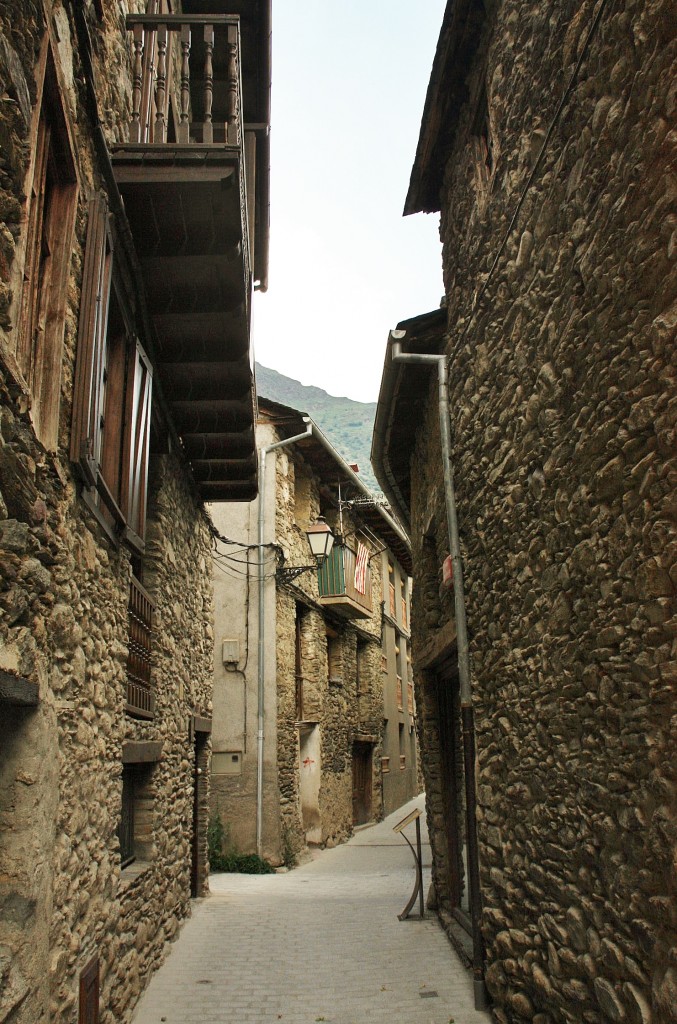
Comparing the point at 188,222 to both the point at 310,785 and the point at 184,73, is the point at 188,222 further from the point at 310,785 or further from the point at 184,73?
the point at 310,785

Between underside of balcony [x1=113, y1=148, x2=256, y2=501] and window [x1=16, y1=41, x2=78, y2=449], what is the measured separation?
1.03 metres

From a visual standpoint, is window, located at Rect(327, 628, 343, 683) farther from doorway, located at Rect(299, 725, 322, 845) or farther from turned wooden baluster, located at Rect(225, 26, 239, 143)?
turned wooden baluster, located at Rect(225, 26, 239, 143)

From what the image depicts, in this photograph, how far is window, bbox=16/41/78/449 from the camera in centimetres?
297

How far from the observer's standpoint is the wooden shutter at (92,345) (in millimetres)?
3539

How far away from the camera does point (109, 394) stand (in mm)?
4645

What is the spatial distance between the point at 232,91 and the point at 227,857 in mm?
9582

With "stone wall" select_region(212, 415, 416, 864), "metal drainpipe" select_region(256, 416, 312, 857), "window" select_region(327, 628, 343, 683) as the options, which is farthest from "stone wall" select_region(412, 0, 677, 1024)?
"window" select_region(327, 628, 343, 683)

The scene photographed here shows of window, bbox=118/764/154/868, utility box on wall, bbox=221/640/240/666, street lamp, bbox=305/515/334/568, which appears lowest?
window, bbox=118/764/154/868

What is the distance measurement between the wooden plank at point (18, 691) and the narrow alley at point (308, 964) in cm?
312

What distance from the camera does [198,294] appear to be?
17.4ft

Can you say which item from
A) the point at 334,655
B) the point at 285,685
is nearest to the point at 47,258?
the point at 285,685

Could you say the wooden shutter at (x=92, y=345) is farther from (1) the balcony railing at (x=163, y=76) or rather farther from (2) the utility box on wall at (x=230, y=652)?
(2) the utility box on wall at (x=230, y=652)

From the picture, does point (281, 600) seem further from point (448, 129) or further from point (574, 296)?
point (574, 296)

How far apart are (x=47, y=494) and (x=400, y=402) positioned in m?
4.88
